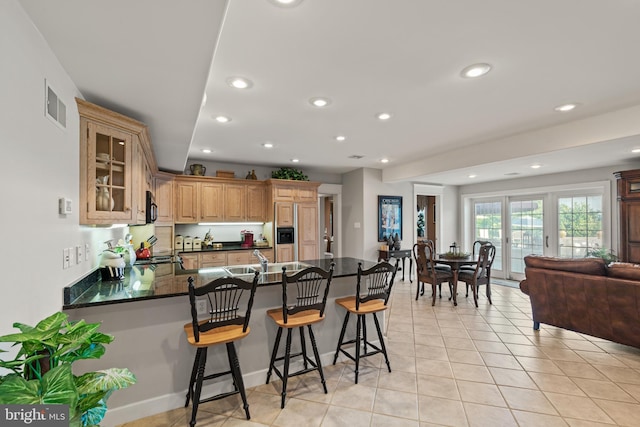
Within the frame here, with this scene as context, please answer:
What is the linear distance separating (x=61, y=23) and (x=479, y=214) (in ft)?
27.4

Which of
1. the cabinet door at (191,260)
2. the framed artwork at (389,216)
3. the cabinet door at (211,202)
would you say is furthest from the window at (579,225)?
the cabinet door at (191,260)

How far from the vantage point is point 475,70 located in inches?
93.4

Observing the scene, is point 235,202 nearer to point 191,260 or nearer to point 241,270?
point 191,260

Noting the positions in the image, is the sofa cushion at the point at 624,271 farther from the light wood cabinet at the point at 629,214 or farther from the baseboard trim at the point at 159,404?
the baseboard trim at the point at 159,404

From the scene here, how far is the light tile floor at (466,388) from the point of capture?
7.00ft

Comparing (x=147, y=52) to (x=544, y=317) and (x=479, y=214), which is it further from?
(x=479, y=214)

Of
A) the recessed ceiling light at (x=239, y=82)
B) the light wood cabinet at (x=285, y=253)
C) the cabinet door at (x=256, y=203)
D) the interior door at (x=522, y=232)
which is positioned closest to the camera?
the recessed ceiling light at (x=239, y=82)

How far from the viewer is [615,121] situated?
320cm

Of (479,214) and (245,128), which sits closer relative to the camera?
(245,128)

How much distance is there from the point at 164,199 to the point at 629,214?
24.5 feet

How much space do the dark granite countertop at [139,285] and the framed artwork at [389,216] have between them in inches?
147

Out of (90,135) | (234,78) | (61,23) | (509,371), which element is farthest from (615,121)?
(90,135)

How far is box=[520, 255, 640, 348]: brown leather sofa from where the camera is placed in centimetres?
297

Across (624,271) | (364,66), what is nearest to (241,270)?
(364,66)
